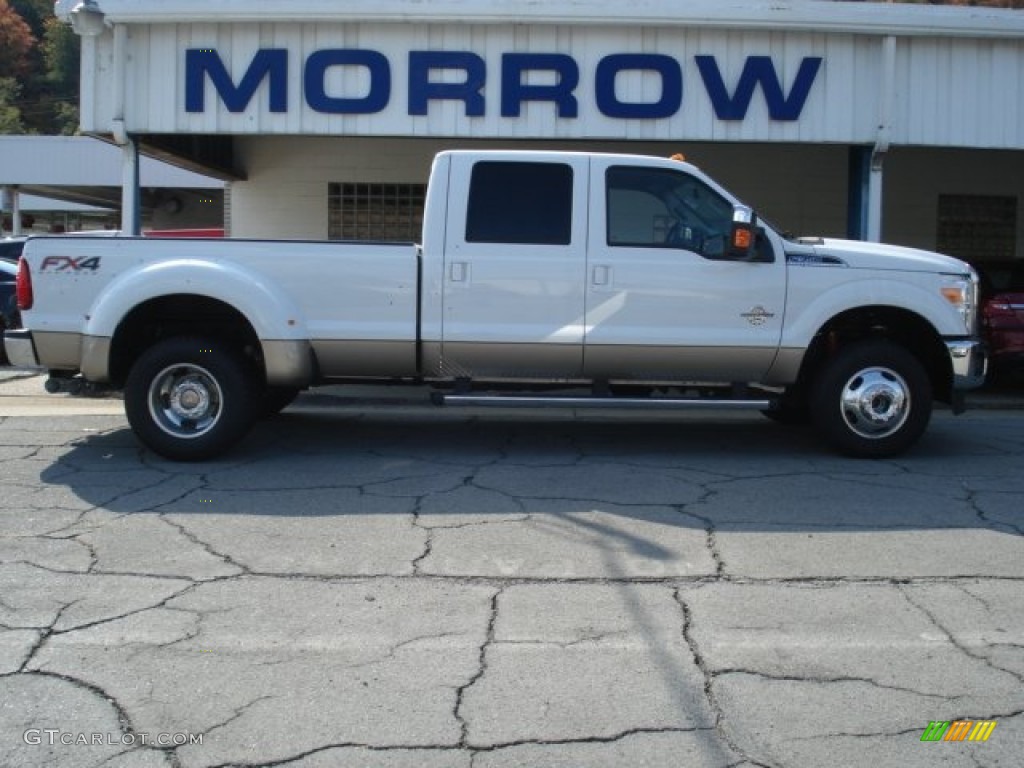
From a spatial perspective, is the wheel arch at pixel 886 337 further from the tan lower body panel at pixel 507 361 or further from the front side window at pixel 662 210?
the tan lower body panel at pixel 507 361

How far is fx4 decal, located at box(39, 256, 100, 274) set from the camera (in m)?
7.24

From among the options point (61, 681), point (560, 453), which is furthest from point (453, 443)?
point (61, 681)

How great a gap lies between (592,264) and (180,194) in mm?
23231

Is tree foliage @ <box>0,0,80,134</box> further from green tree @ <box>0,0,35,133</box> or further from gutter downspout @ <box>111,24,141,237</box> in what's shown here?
gutter downspout @ <box>111,24,141,237</box>

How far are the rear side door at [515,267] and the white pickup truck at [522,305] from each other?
0.05ft

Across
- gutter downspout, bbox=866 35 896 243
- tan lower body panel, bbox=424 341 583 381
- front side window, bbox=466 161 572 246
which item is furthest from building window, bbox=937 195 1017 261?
tan lower body panel, bbox=424 341 583 381

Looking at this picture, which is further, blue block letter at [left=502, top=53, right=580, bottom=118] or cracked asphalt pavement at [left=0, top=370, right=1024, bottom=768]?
blue block letter at [left=502, top=53, right=580, bottom=118]

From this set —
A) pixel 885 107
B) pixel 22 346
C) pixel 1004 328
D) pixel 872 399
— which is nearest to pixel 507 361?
pixel 872 399

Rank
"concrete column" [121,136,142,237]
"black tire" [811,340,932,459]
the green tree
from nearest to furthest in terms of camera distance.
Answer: "black tire" [811,340,932,459] < "concrete column" [121,136,142,237] < the green tree

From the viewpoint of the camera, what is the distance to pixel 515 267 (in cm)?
732

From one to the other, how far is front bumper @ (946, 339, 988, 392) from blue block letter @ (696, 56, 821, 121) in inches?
192

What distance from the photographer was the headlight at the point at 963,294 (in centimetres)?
743

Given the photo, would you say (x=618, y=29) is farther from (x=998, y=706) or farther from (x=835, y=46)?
(x=998, y=706)

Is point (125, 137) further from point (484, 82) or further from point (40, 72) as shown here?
point (40, 72)
